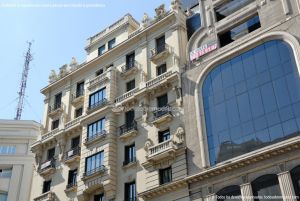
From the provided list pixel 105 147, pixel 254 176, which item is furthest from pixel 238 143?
pixel 105 147

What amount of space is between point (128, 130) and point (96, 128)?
12.6 ft

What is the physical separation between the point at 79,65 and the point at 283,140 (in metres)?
25.7

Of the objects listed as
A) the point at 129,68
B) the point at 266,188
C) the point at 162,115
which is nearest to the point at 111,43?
the point at 129,68

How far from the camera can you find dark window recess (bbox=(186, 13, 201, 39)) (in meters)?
40.2

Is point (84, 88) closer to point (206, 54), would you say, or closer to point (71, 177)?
point (71, 177)

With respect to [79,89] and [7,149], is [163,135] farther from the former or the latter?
[7,149]

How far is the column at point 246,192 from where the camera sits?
91.9 ft

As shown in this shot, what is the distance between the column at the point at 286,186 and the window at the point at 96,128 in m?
17.5

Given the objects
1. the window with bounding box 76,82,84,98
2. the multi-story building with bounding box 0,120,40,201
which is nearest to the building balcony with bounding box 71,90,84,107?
the window with bounding box 76,82,84,98

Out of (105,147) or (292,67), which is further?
(105,147)

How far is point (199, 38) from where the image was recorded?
124 ft

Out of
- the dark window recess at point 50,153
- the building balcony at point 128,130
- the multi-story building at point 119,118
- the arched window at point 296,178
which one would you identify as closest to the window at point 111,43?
the multi-story building at point 119,118

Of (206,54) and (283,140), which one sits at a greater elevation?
(206,54)

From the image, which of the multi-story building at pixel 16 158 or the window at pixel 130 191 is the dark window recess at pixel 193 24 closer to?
the window at pixel 130 191
